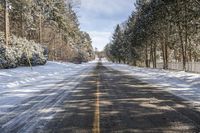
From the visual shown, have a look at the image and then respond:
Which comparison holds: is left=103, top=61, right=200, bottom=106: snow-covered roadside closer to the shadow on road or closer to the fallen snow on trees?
the shadow on road

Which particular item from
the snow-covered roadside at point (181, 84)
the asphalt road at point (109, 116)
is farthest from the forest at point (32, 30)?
the asphalt road at point (109, 116)

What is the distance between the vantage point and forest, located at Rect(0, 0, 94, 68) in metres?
33.9

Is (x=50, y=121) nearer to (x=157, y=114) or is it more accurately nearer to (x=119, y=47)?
(x=157, y=114)

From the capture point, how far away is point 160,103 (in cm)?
1247

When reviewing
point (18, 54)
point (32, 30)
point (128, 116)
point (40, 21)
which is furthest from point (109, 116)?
point (32, 30)

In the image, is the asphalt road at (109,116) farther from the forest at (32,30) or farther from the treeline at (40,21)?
the treeline at (40,21)

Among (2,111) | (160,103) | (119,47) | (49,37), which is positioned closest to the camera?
(2,111)

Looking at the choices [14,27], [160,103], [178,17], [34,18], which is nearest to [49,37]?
[34,18]

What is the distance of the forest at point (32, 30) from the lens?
33.9 m

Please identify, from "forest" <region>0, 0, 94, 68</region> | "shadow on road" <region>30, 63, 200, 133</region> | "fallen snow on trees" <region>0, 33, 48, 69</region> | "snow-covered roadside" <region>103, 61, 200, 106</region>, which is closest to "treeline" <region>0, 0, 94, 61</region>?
"forest" <region>0, 0, 94, 68</region>

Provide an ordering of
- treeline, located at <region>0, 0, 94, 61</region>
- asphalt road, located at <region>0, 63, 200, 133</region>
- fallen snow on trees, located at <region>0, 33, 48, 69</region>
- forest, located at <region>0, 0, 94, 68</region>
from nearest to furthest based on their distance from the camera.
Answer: asphalt road, located at <region>0, 63, 200, 133</region> < fallen snow on trees, located at <region>0, 33, 48, 69</region> < forest, located at <region>0, 0, 94, 68</region> < treeline, located at <region>0, 0, 94, 61</region>

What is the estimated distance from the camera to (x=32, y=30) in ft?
222

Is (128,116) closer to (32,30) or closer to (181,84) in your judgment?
(181,84)

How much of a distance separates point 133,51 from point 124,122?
213 ft
